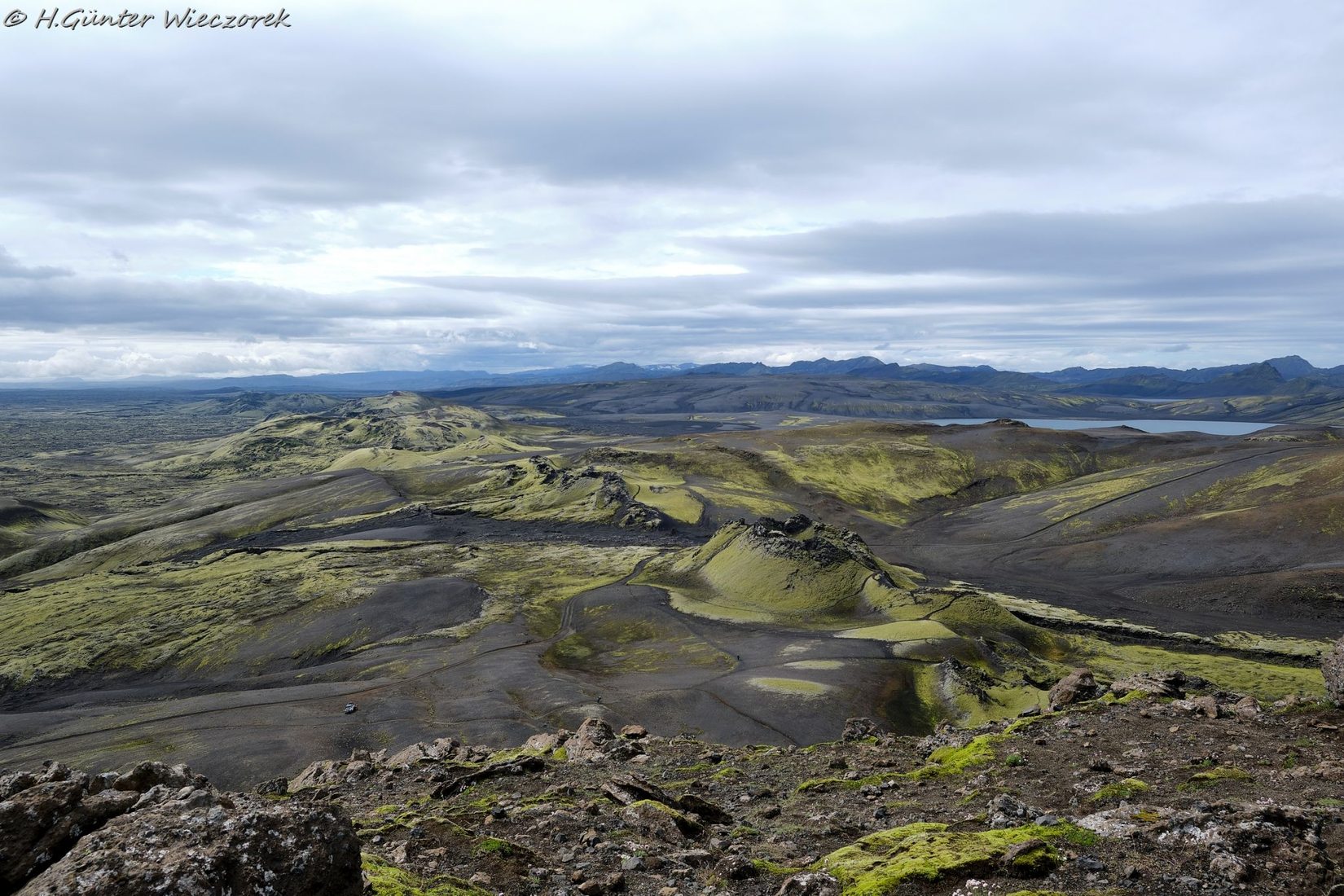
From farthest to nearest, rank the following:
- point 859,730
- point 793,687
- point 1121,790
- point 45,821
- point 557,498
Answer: point 557,498 < point 793,687 < point 859,730 < point 1121,790 < point 45,821

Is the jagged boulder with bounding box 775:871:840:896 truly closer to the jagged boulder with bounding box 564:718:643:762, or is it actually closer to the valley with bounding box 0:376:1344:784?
the jagged boulder with bounding box 564:718:643:762

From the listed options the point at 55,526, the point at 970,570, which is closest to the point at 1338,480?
the point at 970,570

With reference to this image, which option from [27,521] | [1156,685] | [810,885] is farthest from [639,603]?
[27,521]

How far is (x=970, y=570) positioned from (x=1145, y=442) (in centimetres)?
11800

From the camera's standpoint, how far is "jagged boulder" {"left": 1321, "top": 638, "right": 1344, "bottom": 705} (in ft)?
61.3

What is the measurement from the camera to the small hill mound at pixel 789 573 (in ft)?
230

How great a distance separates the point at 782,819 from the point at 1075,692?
17246 mm

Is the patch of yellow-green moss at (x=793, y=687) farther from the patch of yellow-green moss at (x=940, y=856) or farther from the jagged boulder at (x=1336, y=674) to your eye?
the patch of yellow-green moss at (x=940, y=856)

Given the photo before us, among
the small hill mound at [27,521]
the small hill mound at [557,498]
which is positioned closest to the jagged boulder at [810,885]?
the small hill mound at [557,498]

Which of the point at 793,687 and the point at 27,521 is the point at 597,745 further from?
the point at 27,521

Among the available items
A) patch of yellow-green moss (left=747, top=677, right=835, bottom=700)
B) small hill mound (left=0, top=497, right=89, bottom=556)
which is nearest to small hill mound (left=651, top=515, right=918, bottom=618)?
patch of yellow-green moss (left=747, top=677, right=835, bottom=700)

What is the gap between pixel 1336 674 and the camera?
62.4ft

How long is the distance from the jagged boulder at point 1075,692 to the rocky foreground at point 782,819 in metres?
2.71

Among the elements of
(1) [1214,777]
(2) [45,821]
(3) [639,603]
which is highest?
(2) [45,821]
